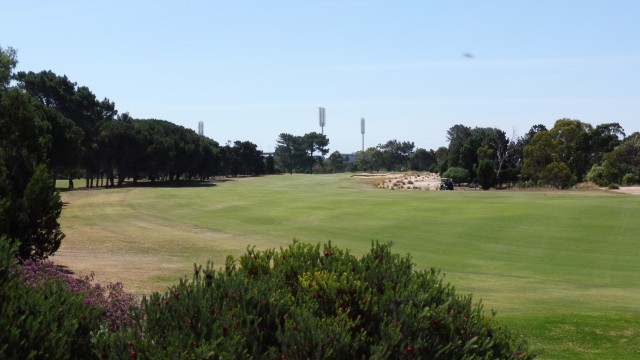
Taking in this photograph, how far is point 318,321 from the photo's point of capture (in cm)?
511

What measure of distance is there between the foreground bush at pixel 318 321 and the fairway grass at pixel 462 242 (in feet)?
21.7

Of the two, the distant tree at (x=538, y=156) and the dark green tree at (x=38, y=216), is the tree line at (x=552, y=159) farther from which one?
the dark green tree at (x=38, y=216)

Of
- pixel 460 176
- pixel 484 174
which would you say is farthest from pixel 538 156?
pixel 460 176

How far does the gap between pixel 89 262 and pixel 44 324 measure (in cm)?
2199

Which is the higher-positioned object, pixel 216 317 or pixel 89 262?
pixel 216 317

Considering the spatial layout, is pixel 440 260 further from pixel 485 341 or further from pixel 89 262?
pixel 485 341

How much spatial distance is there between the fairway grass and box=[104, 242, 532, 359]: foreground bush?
662 cm

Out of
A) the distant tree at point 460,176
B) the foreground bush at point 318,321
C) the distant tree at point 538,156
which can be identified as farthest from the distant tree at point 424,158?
the foreground bush at point 318,321

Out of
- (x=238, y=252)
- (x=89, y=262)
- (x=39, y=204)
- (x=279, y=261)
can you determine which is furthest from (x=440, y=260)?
(x=279, y=261)

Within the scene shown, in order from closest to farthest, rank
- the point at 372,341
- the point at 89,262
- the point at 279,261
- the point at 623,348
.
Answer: the point at 372,341 < the point at 279,261 < the point at 623,348 < the point at 89,262

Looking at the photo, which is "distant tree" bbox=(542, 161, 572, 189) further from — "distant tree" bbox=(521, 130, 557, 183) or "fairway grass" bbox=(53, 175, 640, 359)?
"fairway grass" bbox=(53, 175, 640, 359)

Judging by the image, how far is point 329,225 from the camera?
145 feet

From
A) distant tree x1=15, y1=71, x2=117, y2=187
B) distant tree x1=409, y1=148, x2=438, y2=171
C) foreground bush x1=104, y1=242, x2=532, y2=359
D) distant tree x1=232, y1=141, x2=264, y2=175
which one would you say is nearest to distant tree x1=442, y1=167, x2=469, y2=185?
distant tree x1=15, y1=71, x2=117, y2=187

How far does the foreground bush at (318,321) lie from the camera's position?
4.97 metres
